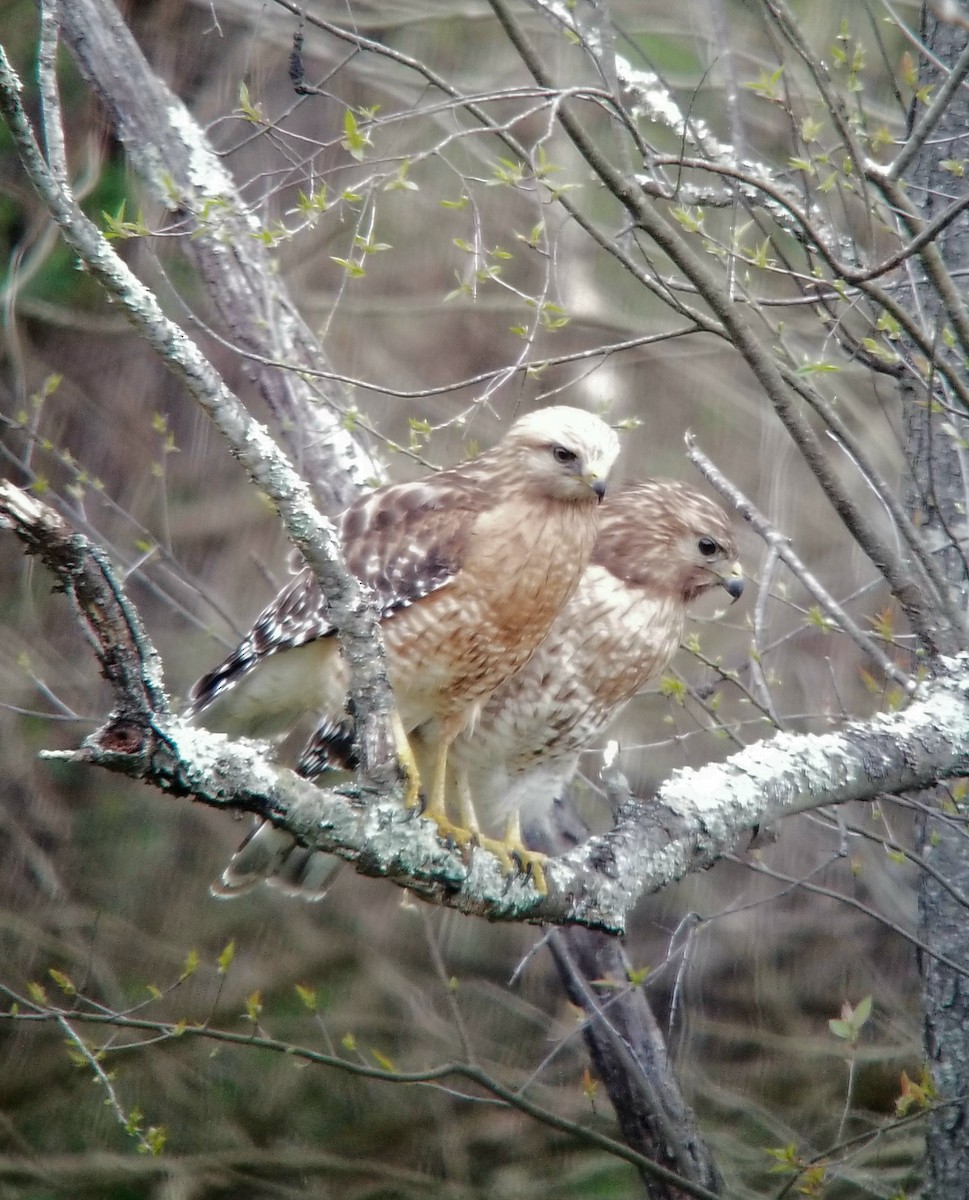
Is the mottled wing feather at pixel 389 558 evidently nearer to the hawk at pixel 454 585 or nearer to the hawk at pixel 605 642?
the hawk at pixel 454 585

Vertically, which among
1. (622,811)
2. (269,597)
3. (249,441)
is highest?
(249,441)

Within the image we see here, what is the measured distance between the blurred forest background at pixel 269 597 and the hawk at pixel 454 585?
1479 mm

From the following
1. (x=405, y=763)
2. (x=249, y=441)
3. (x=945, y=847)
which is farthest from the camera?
(x=945, y=847)

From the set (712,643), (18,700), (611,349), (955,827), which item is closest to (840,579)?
(712,643)

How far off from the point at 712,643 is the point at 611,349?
2.34m

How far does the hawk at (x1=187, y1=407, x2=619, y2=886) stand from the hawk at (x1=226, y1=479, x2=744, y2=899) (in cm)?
27

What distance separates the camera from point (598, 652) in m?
3.21

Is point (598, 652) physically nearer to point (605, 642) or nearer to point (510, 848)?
point (605, 642)

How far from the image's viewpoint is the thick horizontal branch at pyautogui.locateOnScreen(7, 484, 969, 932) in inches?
65.0

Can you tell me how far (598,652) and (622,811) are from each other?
788 mm

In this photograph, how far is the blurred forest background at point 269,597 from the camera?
14.4 ft

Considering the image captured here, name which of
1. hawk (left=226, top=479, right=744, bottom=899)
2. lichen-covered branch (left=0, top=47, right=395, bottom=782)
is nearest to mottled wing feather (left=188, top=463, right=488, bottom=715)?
hawk (left=226, top=479, right=744, bottom=899)

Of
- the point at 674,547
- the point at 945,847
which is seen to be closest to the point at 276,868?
the point at 674,547

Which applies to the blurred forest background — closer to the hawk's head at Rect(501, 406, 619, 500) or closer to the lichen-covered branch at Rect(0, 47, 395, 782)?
the hawk's head at Rect(501, 406, 619, 500)
